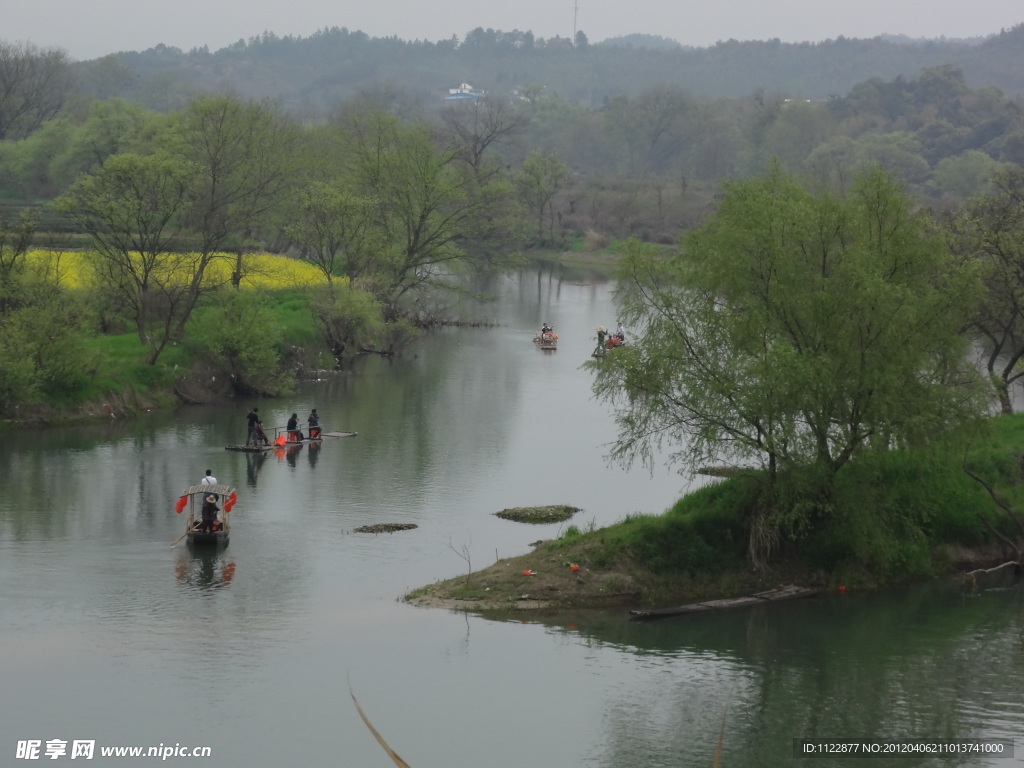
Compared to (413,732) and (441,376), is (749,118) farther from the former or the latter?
(413,732)

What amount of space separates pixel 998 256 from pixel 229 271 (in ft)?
138

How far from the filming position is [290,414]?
54.2 meters

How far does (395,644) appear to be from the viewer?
29.2 metres

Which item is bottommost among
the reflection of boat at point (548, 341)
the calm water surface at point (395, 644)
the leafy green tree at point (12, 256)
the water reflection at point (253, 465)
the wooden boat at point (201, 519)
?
the reflection of boat at point (548, 341)

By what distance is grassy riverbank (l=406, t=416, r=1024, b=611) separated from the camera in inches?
1278

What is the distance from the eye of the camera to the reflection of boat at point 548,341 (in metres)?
75.4

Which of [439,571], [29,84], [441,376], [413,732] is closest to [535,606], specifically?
[439,571]

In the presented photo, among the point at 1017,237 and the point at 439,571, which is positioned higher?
the point at 1017,237

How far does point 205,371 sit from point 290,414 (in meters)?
5.36

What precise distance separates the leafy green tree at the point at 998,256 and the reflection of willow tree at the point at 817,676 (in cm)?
1195

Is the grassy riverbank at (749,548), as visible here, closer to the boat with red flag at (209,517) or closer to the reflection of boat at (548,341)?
the boat with red flag at (209,517)

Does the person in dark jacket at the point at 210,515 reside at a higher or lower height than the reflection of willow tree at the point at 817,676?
higher

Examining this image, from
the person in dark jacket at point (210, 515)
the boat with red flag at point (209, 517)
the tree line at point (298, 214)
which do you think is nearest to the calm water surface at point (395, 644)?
the boat with red flag at point (209, 517)

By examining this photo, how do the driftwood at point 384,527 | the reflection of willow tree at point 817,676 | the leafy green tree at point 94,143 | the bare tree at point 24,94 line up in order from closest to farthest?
the reflection of willow tree at point 817,676 → the driftwood at point 384,527 → the leafy green tree at point 94,143 → the bare tree at point 24,94
